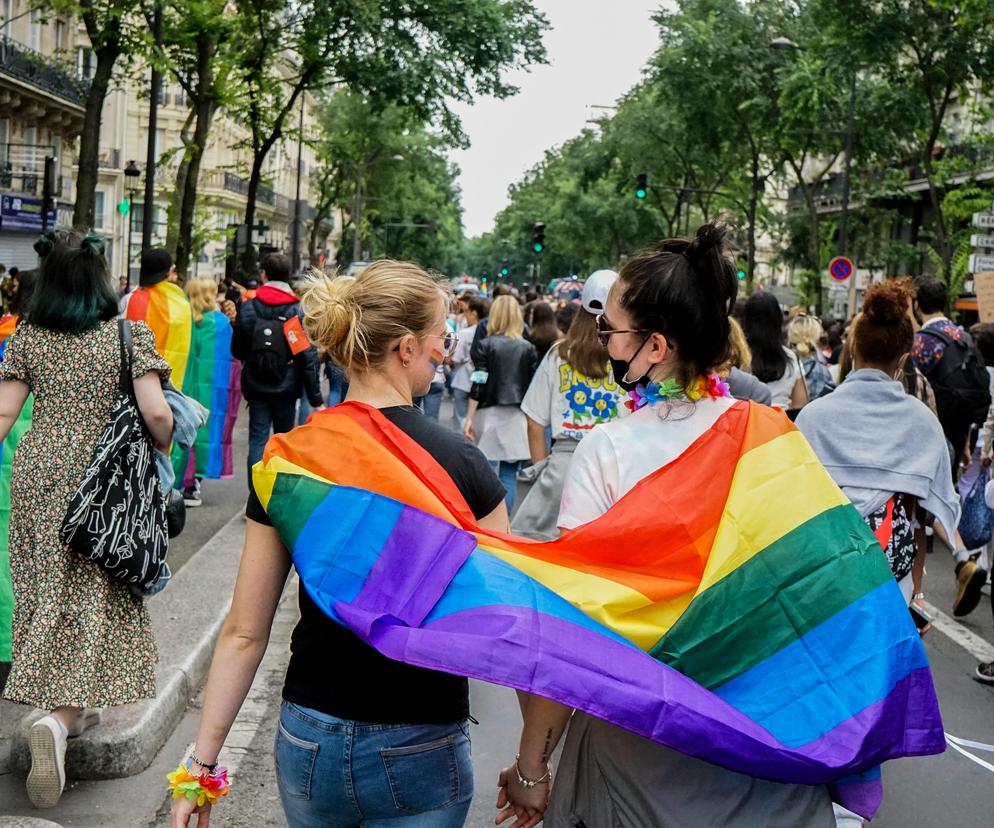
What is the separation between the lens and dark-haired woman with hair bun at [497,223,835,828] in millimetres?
2545

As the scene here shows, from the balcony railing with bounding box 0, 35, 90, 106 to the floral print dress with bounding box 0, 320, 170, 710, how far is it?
3374 centimetres

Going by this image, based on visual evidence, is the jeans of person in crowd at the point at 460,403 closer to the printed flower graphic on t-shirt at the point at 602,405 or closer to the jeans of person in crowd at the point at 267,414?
the jeans of person in crowd at the point at 267,414

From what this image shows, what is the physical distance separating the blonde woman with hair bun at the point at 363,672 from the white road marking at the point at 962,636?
218 inches

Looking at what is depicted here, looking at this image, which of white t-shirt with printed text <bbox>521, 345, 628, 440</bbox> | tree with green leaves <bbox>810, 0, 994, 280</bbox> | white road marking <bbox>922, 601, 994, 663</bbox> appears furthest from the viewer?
tree with green leaves <bbox>810, 0, 994, 280</bbox>

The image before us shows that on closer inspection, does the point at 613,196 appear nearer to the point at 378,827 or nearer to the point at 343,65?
the point at 343,65

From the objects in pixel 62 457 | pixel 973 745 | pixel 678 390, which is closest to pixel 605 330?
pixel 678 390

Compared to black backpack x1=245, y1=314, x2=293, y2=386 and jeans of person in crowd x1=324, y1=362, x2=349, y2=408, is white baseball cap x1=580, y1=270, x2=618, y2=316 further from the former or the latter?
jeans of person in crowd x1=324, y1=362, x2=349, y2=408

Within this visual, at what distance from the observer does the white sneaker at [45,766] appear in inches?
182

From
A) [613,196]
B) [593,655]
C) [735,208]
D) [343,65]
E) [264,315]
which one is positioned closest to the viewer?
[593,655]

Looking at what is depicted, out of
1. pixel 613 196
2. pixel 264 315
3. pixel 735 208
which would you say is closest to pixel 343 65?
pixel 264 315

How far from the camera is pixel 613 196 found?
62.9 metres

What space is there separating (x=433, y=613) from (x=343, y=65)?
86.5 feet

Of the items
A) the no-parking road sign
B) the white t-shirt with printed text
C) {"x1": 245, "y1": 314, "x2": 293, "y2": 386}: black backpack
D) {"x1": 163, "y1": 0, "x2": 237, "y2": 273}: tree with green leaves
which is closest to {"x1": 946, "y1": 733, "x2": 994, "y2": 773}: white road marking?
the white t-shirt with printed text

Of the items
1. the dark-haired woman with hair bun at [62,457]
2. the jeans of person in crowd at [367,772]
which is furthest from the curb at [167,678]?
the jeans of person in crowd at [367,772]
